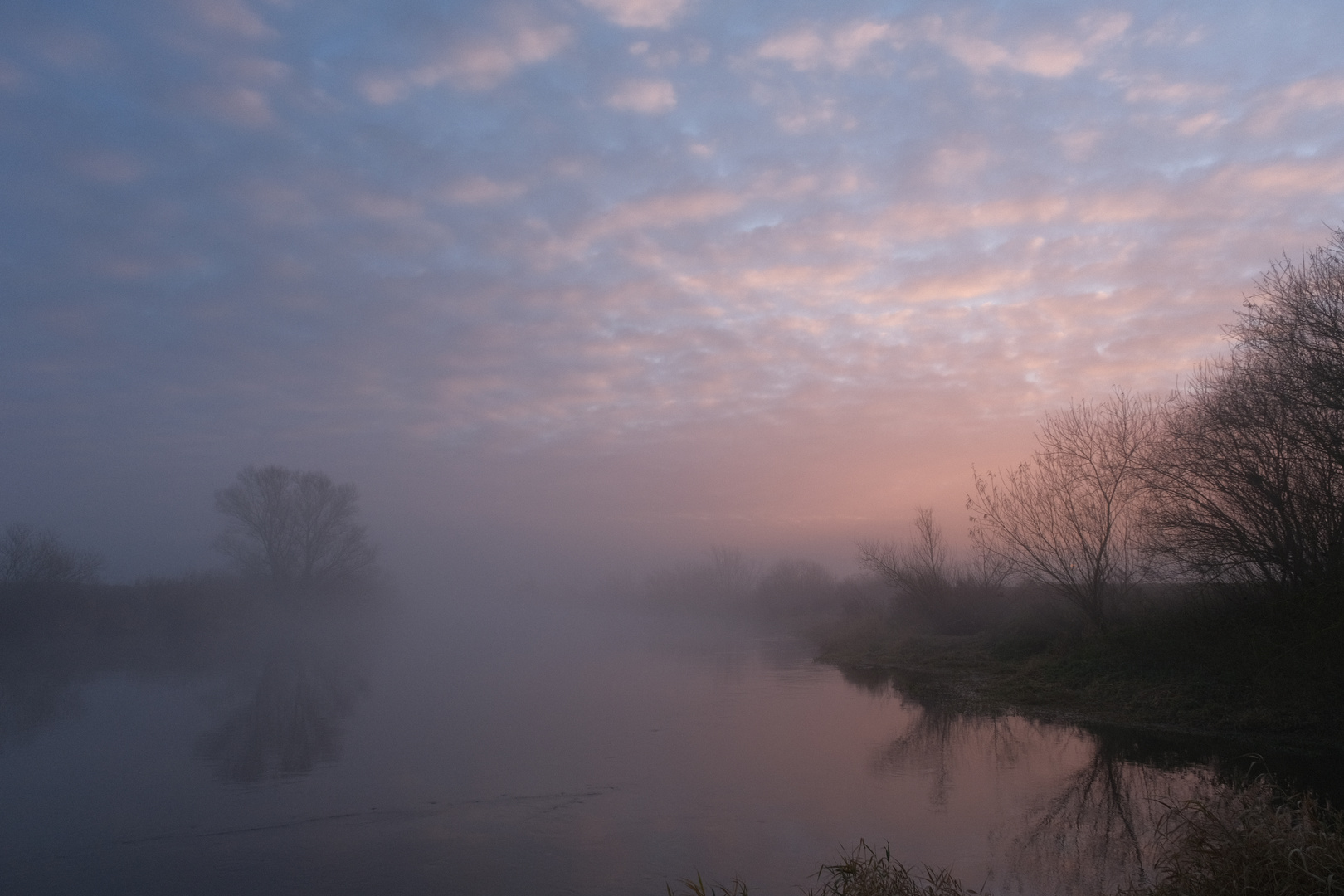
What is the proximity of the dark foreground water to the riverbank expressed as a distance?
136cm

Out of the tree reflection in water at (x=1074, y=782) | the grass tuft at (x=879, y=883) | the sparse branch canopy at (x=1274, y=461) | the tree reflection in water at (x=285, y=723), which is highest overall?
the sparse branch canopy at (x=1274, y=461)

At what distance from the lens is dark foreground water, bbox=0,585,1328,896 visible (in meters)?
7.50

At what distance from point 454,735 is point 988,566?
22729mm

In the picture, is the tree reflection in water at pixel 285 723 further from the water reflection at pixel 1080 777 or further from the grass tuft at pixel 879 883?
the grass tuft at pixel 879 883

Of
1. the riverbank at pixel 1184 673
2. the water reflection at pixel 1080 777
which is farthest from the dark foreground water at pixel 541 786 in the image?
the riverbank at pixel 1184 673

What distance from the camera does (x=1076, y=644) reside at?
19.4 meters

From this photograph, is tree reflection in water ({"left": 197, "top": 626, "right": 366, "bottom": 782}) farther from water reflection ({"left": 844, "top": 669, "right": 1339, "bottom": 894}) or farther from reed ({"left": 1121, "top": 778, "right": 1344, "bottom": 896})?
reed ({"left": 1121, "top": 778, "right": 1344, "bottom": 896})

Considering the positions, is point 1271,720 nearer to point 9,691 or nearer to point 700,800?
point 700,800

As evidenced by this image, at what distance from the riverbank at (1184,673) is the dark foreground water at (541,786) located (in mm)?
1361

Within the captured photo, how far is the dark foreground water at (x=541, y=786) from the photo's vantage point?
24.6 ft

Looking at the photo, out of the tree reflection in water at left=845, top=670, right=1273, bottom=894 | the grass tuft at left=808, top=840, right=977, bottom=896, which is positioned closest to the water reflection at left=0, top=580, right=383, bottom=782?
the grass tuft at left=808, top=840, right=977, bottom=896

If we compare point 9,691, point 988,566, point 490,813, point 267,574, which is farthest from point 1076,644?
point 267,574

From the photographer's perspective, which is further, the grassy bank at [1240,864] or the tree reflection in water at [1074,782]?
the tree reflection in water at [1074,782]

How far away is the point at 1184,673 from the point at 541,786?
39.2 ft
